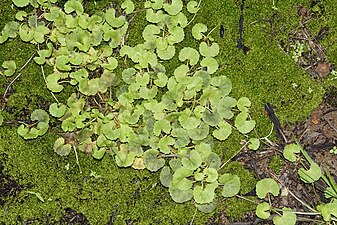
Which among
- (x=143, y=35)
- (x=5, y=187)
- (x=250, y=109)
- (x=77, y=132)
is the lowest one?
(x=5, y=187)

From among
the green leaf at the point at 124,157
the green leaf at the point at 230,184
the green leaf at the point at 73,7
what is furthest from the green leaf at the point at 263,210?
the green leaf at the point at 73,7

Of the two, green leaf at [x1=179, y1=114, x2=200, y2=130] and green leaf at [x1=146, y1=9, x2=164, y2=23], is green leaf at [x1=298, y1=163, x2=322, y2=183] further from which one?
green leaf at [x1=146, y1=9, x2=164, y2=23]

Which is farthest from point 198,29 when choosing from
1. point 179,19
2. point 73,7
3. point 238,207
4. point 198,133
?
point 238,207

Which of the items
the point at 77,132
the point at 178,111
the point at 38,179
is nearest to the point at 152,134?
the point at 178,111

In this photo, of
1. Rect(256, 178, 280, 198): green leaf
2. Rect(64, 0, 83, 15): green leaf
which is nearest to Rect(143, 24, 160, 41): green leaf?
Rect(64, 0, 83, 15): green leaf

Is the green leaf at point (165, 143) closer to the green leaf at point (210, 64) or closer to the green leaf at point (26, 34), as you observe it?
→ the green leaf at point (210, 64)

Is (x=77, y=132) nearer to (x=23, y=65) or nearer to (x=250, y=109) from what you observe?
(x=23, y=65)

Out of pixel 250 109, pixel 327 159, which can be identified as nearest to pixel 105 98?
pixel 250 109

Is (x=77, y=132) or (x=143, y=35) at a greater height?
(x=143, y=35)
